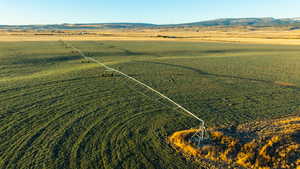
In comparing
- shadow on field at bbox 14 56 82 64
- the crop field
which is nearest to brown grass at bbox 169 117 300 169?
the crop field

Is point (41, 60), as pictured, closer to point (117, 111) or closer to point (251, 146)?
point (117, 111)

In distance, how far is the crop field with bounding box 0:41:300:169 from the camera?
31.6ft

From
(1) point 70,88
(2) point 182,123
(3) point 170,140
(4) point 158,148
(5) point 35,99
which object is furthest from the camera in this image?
(1) point 70,88

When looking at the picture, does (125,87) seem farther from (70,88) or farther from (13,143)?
(13,143)

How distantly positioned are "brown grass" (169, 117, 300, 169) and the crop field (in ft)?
2.46

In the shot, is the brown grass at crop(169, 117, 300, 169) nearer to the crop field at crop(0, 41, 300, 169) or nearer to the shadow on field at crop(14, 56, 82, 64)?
the crop field at crop(0, 41, 300, 169)

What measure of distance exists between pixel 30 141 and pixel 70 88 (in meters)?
9.09

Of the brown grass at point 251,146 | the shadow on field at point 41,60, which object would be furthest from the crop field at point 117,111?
the shadow on field at point 41,60

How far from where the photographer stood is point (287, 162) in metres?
9.05

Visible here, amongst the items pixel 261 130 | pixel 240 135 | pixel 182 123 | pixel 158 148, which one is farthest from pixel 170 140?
pixel 261 130

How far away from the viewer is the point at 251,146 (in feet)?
32.4

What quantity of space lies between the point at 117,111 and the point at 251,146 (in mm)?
8178

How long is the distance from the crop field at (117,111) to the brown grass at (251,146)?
750mm

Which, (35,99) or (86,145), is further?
(35,99)
